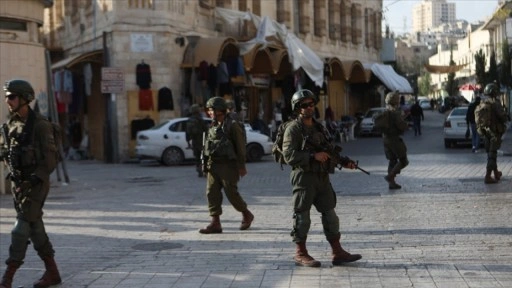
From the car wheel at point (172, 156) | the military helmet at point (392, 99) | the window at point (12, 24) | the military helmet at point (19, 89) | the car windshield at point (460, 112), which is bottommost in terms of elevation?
the car wheel at point (172, 156)

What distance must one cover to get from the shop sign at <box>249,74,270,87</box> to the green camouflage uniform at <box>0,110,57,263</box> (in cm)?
2432

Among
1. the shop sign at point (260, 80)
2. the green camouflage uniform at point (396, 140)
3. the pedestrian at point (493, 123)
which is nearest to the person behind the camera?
the green camouflage uniform at point (396, 140)

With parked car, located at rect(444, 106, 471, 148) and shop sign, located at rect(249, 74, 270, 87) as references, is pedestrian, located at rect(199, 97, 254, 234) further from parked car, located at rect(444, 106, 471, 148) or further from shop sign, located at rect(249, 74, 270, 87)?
shop sign, located at rect(249, 74, 270, 87)

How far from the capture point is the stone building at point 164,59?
24641 mm

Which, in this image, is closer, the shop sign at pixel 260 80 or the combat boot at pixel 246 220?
the combat boot at pixel 246 220

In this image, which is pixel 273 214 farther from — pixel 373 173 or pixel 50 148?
pixel 373 173

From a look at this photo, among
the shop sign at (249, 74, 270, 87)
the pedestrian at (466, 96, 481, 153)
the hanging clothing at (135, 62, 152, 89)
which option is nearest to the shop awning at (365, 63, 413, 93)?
the shop sign at (249, 74, 270, 87)

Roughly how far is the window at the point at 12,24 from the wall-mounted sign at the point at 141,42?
365 inches

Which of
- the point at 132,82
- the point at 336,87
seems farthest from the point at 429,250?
the point at 336,87

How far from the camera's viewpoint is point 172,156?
2228 cm

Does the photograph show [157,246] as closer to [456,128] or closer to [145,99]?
[145,99]

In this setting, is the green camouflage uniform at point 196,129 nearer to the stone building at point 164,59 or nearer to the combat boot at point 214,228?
the stone building at point 164,59

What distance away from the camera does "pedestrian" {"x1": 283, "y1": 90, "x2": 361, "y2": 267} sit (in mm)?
6980

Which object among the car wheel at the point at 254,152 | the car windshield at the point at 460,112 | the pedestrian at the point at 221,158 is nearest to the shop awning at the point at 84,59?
the car wheel at the point at 254,152
